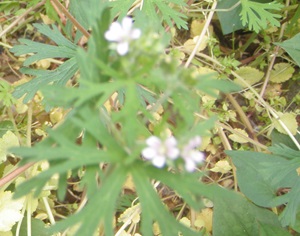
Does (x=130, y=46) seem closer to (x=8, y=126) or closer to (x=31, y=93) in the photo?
(x=31, y=93)

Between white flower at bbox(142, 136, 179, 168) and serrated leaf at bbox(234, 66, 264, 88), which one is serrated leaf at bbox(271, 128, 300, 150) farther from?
white flower at bbox(142, 136, 179, 168)

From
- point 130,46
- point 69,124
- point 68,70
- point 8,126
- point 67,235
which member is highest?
→ point 130,46

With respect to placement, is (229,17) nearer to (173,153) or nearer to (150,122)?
(150,122)

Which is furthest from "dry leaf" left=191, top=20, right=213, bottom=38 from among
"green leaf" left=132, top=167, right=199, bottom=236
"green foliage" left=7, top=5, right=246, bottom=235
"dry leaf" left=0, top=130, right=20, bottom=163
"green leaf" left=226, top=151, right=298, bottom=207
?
"green leaf" left=132, top=167, right=199, bottom=236

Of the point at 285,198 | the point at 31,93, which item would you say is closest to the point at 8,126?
the point at 31,93

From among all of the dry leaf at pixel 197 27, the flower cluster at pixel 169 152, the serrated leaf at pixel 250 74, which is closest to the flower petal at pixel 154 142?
the flower cluster at pixel 169 152

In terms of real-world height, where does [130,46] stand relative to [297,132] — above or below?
above

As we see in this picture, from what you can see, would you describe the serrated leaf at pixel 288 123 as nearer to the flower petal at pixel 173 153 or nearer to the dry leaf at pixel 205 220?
the dry leaf at pixel 205 220
